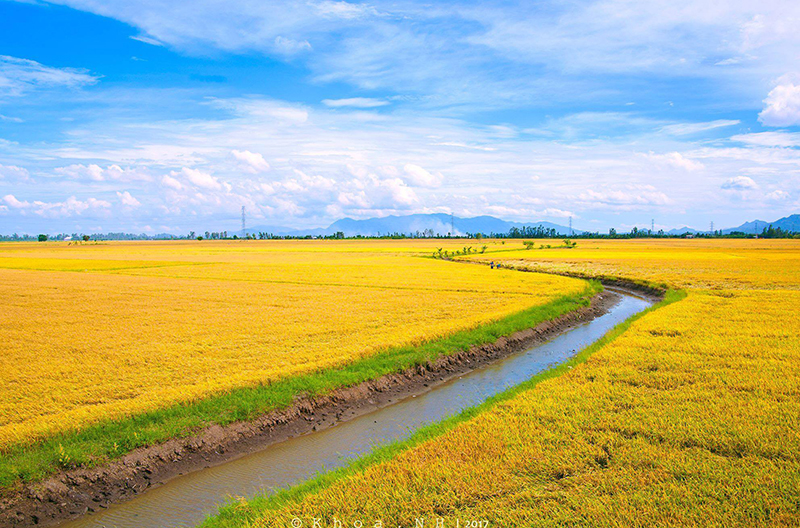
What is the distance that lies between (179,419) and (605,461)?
7197 mm

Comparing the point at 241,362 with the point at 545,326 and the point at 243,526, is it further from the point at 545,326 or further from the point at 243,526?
the point at 545,326

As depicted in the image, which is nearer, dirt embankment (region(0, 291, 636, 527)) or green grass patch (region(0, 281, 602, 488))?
dirt embankment (region(0, 291, 636, 527))

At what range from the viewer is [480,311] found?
780 inches

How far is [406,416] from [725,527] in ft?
20.6

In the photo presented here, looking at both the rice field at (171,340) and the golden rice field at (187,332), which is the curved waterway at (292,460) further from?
the golden rice field at (187,332)

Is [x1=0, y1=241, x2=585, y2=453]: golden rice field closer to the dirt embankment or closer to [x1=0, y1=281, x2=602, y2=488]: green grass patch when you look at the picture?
[x1=0, y1=281, x2=602, y2=488]: green grass patch

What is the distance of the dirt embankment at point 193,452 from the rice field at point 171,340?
255mm

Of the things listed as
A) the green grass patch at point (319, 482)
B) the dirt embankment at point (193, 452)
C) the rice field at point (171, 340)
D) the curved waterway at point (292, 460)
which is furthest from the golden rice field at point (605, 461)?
the rice field at point (171, 340)

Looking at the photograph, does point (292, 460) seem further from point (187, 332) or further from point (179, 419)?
point (187, 332)

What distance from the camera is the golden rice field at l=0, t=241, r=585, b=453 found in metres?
9.44

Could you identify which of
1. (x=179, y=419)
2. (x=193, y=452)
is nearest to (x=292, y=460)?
(x=193, y=452)

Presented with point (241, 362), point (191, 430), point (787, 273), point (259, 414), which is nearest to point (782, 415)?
point (259, 414)

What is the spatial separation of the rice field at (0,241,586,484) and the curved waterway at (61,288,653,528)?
1.08m

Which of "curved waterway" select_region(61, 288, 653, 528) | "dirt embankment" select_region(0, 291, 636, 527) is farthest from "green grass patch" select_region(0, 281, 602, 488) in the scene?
"curved waterway" select_region(61, 288, 653, 528)
